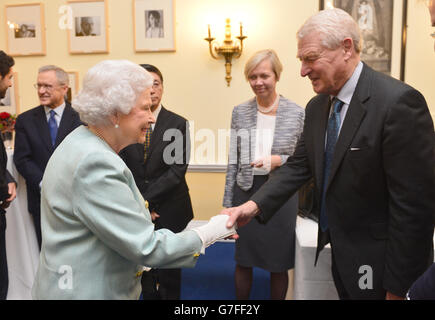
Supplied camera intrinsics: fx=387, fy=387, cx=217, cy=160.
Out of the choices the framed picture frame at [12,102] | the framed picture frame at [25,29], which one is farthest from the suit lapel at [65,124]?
the framed picture frame at [12,102]

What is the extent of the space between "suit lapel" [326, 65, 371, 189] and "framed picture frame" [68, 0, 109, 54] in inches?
155

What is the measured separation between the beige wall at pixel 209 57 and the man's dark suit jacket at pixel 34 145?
1798 millimetres

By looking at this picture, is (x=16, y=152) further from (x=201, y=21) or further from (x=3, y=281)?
(x=201, y=21)

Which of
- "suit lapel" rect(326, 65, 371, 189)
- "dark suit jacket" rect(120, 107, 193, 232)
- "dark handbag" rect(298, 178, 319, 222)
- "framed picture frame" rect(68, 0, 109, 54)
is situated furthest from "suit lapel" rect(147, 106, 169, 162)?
"framed picture frame" rect(68, 0, 109, 54)

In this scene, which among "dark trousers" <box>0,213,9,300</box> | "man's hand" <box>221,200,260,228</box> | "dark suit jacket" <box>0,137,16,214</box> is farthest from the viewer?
"dark trousers" <box>0,213,9,300</box>

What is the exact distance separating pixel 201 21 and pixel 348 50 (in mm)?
3302

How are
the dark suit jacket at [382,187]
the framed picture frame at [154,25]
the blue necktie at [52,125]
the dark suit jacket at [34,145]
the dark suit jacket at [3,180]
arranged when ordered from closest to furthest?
the dark suit jacket at [382,187]
the dark suit jacket at [3,180]
the dark suit jacket at [34,145]
the blue necktie at [52,125]
the framed picture frame at [154,25]

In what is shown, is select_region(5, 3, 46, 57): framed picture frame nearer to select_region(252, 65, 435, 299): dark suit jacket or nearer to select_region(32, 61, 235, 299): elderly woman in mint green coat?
select_region(32, 61, 235, 299): elderly woman in mint green coat

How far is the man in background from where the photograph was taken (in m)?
2.76

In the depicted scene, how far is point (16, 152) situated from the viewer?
3.23 metres

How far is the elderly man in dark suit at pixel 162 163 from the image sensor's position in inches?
108

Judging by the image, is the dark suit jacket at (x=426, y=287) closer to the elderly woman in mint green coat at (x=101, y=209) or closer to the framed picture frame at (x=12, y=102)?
the elderly woman in mint green coat at (x=101, y=209)

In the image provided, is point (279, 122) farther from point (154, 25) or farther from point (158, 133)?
point (154, 25)
